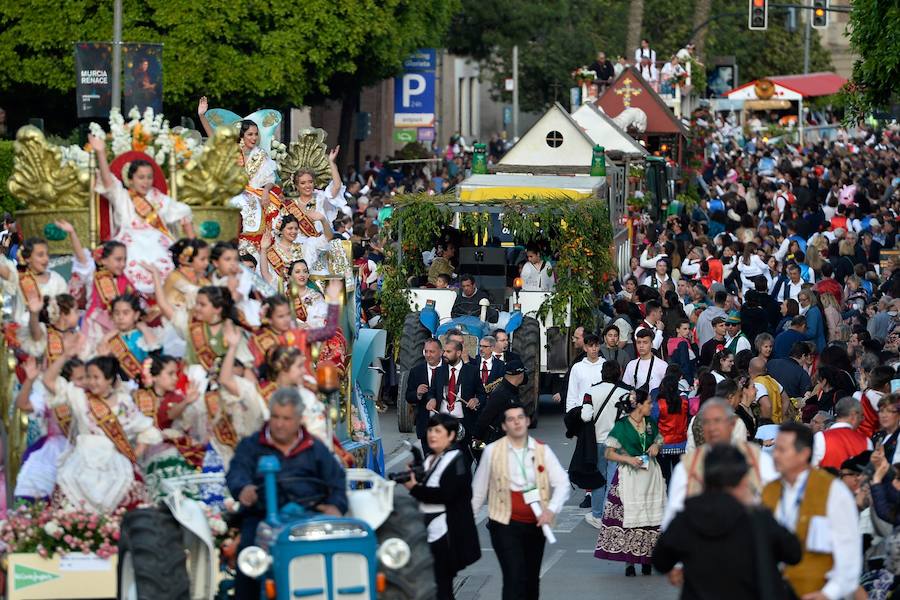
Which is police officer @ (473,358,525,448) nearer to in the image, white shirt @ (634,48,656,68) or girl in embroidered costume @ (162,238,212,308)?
girl in embroidered costume @ (162,238,212,308)

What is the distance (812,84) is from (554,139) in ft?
154

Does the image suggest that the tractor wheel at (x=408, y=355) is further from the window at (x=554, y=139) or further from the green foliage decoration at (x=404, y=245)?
the window at (x=554, y=139)

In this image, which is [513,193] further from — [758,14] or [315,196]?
[758,14]

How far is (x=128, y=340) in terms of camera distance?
1240 cm

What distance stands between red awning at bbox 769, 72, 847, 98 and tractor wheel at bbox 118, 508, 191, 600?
6475 centimetres

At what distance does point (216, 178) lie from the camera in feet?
45.4

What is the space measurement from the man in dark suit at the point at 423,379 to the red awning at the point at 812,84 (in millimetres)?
57936

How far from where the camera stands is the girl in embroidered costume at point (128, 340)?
12289 mm

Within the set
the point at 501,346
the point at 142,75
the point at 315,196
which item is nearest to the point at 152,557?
the point at 315,196

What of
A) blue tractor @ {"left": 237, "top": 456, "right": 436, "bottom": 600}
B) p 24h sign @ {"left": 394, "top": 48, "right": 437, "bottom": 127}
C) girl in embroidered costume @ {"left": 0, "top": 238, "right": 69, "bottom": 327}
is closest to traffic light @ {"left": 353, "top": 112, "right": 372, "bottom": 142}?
p 24h sign @ {"left": 394, "top": 48, "right": 437, "bottom": 127}

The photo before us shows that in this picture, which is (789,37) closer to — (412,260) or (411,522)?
(412,260)

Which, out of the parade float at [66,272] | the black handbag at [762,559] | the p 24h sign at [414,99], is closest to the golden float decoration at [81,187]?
the parade float at [66,272]

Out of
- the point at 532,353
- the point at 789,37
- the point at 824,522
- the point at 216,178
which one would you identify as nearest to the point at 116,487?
the point at 216,178

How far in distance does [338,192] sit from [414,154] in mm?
33045
